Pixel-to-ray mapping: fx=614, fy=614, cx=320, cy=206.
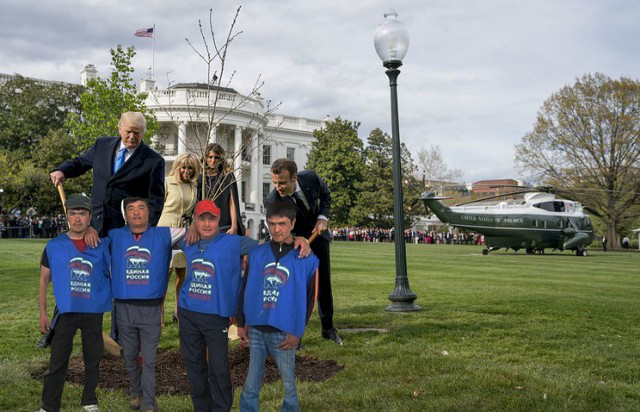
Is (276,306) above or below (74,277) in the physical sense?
below

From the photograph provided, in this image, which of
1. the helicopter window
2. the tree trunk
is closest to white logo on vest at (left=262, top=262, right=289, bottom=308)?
the helicopter window

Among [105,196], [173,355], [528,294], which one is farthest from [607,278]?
[105,196]

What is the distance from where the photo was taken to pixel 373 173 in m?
67.4

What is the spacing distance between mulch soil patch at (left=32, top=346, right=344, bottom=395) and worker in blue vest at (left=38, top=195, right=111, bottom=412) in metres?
0.90

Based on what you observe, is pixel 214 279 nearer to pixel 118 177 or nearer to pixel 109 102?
pixel 118 177

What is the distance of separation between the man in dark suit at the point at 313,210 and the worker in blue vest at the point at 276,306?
1.77 m

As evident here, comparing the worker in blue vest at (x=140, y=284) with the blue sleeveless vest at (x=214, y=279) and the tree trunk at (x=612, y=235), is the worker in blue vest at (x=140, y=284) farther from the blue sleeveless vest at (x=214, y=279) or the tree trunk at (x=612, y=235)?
the tree trunk at (x=612, y=235)

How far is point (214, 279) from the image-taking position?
12.9 ft

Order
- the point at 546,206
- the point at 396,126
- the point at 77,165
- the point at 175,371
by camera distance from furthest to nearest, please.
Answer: the point at 546,206 < the point at 396,126 < the point at 175,371 < the point at 77,165

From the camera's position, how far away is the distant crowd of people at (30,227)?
136 feet

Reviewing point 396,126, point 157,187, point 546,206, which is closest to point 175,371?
point 157,187

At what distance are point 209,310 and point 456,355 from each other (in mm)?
3354

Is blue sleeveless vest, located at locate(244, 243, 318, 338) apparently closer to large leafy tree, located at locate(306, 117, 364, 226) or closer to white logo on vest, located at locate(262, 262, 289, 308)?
white logo on vest, located at locate(262, 262, 289, 308)

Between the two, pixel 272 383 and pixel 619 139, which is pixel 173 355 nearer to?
pixel 272 383
